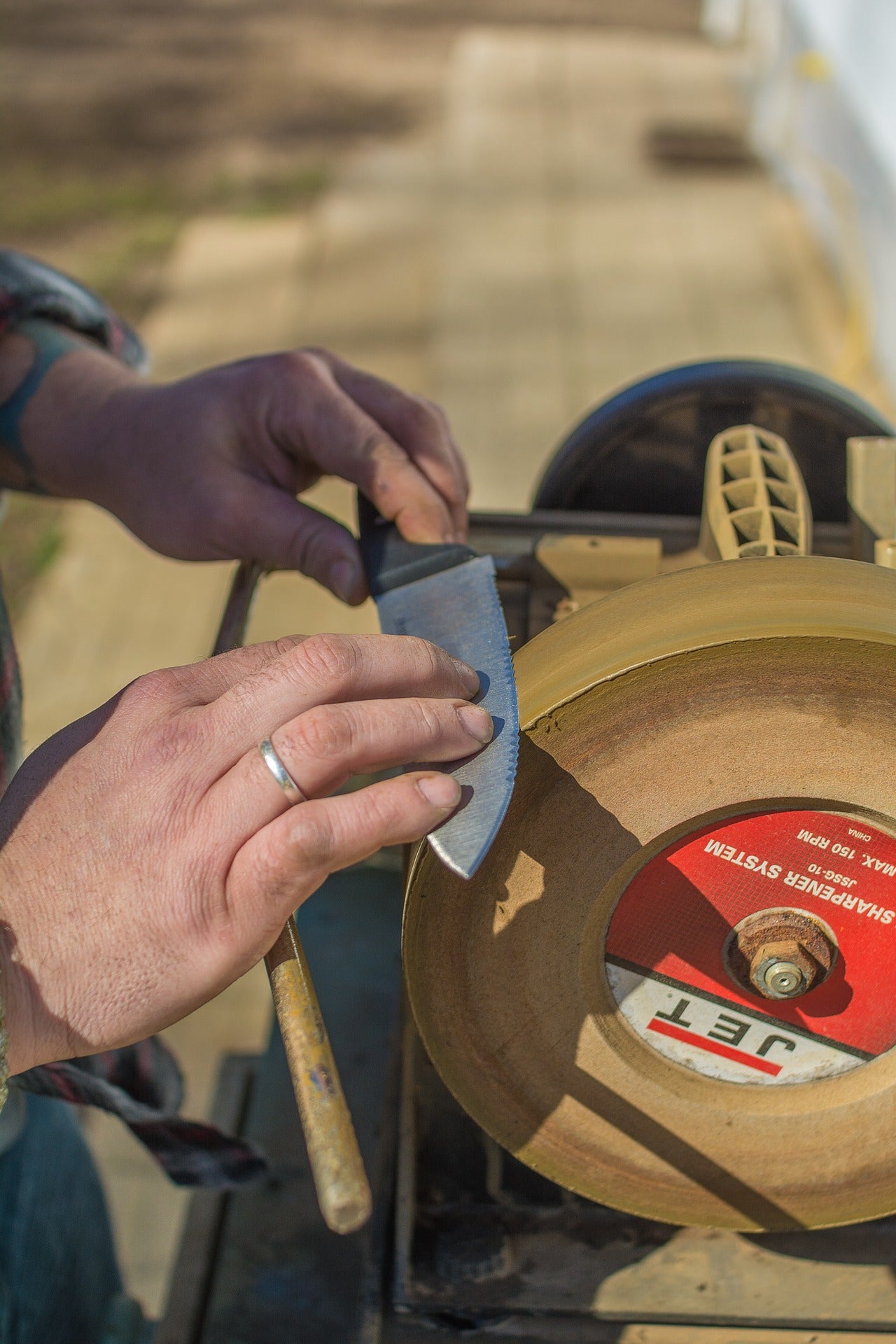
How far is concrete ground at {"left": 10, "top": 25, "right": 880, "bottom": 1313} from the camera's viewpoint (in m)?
3.45

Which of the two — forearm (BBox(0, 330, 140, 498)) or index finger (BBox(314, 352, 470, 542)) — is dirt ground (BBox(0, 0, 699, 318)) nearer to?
forearm (BBox(0, 330, 140, 498))

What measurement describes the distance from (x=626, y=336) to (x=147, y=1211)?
3651 mm

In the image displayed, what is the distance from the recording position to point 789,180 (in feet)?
18.1

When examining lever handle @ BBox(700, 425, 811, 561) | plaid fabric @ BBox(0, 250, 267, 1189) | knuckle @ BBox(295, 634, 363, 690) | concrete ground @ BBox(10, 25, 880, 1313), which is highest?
knuckle @ BBox(295, 634, 363, 690)

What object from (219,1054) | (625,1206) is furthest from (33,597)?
(625,1206)

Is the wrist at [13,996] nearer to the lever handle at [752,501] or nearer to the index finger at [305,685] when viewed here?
the index finger at [305,685]

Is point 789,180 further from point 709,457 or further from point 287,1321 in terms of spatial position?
point 287,1321

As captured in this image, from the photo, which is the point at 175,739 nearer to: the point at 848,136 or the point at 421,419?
the point at 421,419

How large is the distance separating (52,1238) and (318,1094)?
0.95 meters

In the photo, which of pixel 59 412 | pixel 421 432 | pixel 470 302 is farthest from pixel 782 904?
pixel 470 302

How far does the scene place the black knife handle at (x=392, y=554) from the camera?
107cm

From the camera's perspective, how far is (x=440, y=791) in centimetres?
79

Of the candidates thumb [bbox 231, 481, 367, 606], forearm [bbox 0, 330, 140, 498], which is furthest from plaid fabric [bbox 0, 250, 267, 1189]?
thumb [bbox 231, 481, 367, 606]

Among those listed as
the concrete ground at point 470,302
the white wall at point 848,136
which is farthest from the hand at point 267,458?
the white wall at point 848,136
